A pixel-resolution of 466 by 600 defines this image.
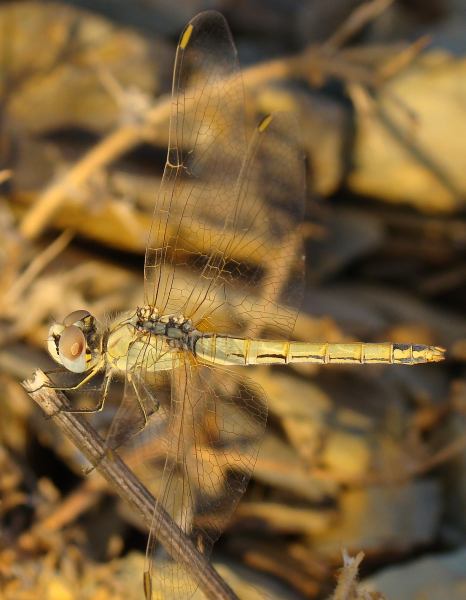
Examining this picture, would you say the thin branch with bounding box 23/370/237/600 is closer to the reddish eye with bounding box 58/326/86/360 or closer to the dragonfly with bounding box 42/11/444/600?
Result: the dragonfly with bounding box 42/11/444/600

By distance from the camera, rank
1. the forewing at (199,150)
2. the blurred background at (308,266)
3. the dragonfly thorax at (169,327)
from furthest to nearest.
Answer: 1. the blurred background at (308,266)
2. the forewing at (199,150)
3. the dragonfly thorax at (169,327)

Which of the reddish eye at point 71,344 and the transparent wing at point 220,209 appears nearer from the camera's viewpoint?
the reddish eye at point 71,344

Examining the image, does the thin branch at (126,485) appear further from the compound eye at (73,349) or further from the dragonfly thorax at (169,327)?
the dragonfly thorax at (169,327)

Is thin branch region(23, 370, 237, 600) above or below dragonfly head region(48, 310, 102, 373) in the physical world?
below

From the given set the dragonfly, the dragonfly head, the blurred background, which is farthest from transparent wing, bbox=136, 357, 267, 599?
the blurred background

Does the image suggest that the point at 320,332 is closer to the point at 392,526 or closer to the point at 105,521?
the point at 392,526

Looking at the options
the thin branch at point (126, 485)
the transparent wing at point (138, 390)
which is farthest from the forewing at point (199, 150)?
the thin branch at point (126, 485)

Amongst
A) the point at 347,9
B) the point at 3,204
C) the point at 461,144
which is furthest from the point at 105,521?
the point at 347,9
